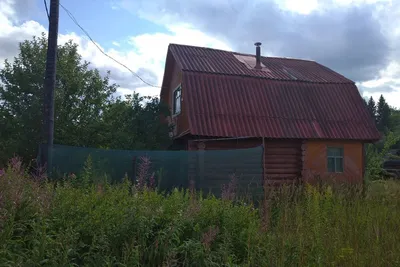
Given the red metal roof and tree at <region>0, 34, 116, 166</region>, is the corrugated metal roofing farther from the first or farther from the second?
tree at <region>0, 34, 116, 166</region>

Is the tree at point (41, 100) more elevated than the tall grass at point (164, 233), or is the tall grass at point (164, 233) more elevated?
the tree at point (41, 100)

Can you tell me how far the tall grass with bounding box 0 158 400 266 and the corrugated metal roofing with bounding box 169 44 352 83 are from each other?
36.4ft

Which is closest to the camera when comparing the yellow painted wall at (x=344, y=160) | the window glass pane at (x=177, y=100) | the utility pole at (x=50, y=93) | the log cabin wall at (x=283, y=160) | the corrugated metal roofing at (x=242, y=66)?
the utility pole at (x=50, y=93)

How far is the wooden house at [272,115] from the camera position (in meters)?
14.3

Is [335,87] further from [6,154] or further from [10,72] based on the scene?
[10,72]

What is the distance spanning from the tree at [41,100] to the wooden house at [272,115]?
14.5 ft

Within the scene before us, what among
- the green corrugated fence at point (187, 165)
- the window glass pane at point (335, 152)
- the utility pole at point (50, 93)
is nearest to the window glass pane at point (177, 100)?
the window glass pane at point (335, 152)

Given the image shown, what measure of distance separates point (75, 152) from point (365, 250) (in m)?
7.05

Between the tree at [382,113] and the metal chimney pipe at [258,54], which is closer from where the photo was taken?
the metal chimney pipe at [258,54]

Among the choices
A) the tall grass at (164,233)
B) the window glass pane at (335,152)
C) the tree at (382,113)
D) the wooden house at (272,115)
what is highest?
the tree at (382,113)

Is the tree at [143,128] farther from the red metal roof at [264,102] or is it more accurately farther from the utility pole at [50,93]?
the utility pole at [50,93]

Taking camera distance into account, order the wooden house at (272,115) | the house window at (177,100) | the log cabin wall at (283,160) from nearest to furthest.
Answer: the wooden house at (272,115), the log cabin wall at (283,160), the house window at (177,100)

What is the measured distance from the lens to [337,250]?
3.84 m

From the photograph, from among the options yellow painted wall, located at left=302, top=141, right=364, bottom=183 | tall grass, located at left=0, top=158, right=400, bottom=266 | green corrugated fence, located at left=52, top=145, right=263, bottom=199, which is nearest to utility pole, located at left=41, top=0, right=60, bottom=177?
green corrugated fence, located at left=52, top=145, right=263, bottom=199
